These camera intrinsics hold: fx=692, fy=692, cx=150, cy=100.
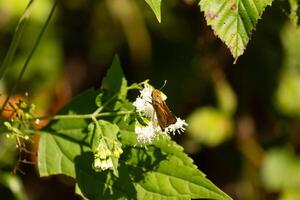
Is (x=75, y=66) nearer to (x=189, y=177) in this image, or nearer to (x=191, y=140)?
(x=191, y=140)

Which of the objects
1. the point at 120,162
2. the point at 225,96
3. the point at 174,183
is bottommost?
the point at 225,96

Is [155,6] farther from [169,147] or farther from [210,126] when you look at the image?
[210,126]

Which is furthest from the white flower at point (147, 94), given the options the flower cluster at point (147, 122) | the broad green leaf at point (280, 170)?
the broad green leaf at point (280, 170)

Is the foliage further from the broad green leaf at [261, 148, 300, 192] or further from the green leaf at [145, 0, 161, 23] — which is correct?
the broad green leaf at [261, 148, 300, 192]

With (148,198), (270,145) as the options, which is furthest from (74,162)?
(270,145)

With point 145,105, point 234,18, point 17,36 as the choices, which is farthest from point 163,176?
point 17,36
